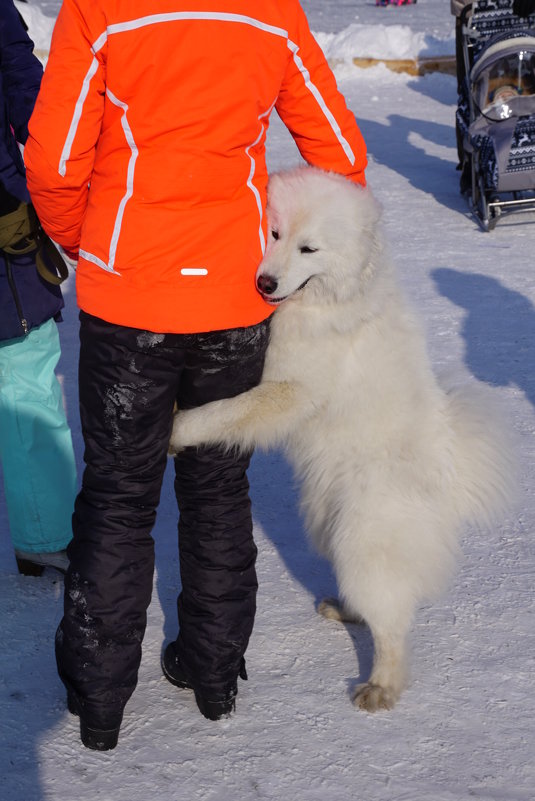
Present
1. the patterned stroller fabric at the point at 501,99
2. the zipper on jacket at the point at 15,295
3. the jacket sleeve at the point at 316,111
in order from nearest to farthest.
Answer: the jacket sleeve at the point at 316,111, the zipper on jacket at the point at 15,295, the patterned stroller fabric at the point at 501,99

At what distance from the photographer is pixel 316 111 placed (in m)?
2.15

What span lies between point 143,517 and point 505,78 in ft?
17.7

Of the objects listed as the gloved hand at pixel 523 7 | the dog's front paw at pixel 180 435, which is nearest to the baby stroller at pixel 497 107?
the gloved hand at pixel 523 7

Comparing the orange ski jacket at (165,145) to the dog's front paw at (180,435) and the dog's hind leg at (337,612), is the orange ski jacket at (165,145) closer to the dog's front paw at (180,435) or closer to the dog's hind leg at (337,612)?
the dog's front paw at (180,435)

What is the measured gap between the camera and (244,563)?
2338mm

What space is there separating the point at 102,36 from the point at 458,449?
1419 millimetres

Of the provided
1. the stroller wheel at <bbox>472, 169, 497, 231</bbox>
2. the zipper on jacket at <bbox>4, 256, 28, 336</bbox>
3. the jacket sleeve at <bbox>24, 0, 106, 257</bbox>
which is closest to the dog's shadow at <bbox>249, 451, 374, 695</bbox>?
the zipper on jacket at <bbox>4, 256, 28, 336</bbox>

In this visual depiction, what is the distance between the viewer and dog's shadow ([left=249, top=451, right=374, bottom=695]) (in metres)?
2.71

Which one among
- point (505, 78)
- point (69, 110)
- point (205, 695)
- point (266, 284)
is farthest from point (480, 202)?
point (69, 110)

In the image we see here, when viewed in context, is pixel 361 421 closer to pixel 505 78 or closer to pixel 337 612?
pixel 337 612

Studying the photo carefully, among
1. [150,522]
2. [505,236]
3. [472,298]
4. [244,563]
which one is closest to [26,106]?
[150,522]

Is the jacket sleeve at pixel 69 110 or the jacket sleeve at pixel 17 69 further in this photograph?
the jacket sleeve at pixel 17 69

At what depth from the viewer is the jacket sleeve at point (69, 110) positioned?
1.79m

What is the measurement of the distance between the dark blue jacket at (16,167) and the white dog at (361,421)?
2.08 ft
